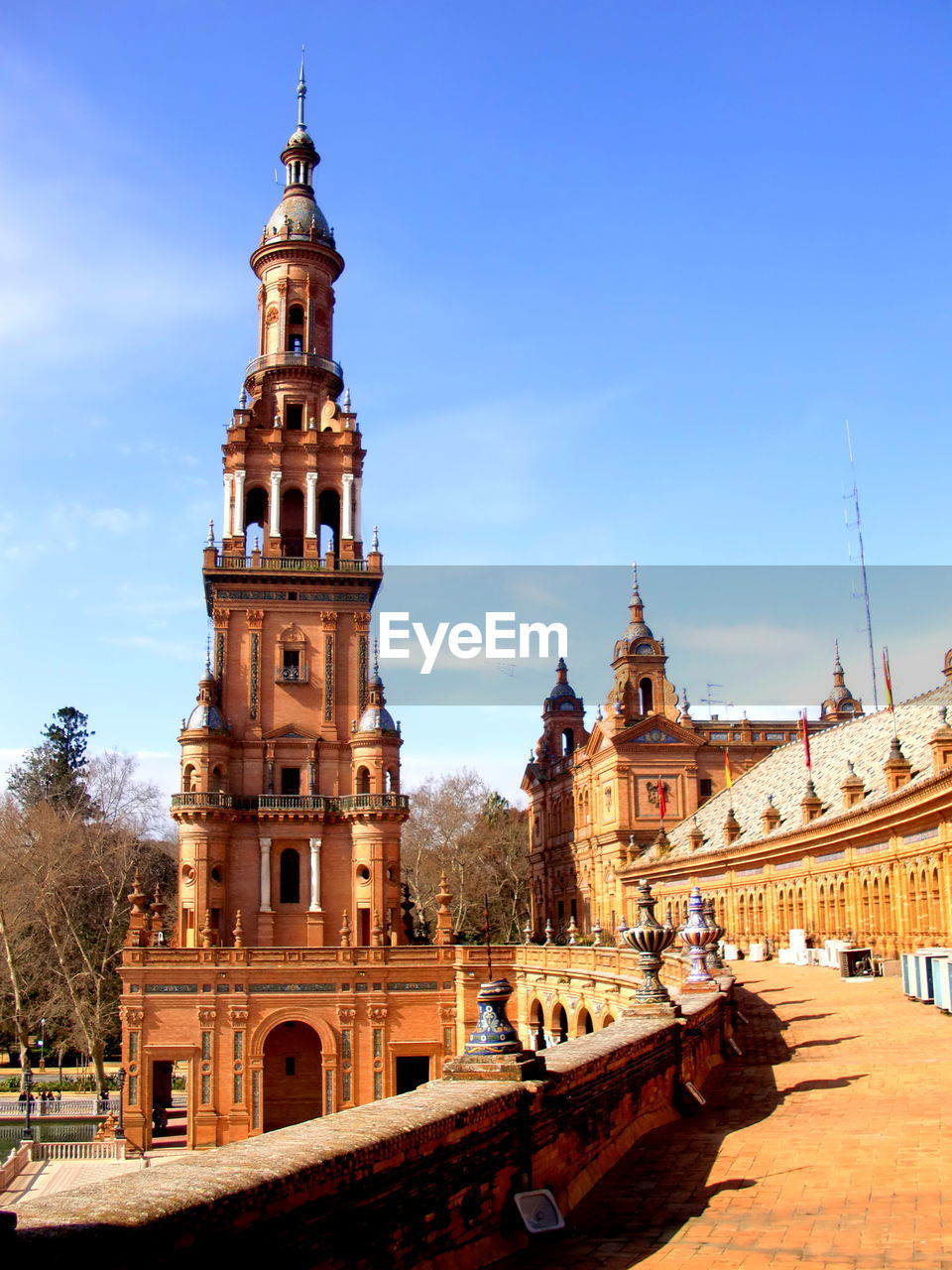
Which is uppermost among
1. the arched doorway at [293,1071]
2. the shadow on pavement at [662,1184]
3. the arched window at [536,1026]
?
the shadow on pavement at [662,1184]

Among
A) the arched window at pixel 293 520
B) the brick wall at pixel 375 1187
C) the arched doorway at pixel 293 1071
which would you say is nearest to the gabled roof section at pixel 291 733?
the arched window at pixel 293 520

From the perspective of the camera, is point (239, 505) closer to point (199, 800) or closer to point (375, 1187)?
point (199, 800)

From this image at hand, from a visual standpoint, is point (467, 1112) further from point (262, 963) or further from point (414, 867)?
point (414, 867)

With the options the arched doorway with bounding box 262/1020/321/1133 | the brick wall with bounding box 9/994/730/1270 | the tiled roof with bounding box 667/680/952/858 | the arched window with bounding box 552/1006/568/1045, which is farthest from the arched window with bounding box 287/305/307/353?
the brick wall with bounding box 9/994/730/1270

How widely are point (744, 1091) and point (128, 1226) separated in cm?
1127

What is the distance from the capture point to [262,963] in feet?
164

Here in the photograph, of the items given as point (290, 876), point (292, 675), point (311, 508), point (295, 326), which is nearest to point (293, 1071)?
point (290, 876)

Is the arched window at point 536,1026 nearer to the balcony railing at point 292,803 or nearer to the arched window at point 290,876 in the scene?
the arched window at point 290,876

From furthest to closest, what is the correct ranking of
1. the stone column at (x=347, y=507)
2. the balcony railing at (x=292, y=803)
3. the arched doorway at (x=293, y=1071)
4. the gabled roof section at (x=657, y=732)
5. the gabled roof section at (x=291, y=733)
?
the gabled roof section at (x=657, y=732) < the stone column at (x=347, y=507) < the gabled roof section at (x=291, y=733) < the balcony railing at (x=292, y=803) < the arched doorway at (x=293, y=1071)

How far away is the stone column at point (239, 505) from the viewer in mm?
60697

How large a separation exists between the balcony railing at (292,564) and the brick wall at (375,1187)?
49.0 m

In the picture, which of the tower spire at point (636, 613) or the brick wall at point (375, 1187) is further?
the tower spire at point (636, 613)

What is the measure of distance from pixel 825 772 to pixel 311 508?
93.5 ft

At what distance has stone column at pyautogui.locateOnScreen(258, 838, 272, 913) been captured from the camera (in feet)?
183
